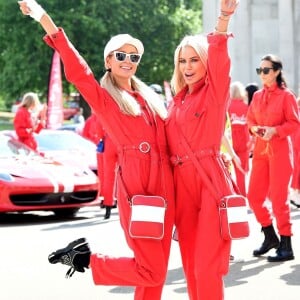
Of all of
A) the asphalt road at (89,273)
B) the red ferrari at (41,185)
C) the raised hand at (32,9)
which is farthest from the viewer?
the red ferrari at (41,185)

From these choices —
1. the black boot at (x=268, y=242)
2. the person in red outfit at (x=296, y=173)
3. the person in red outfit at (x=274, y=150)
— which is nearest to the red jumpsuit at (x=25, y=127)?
the person in red outfit at (x=296, y=173)

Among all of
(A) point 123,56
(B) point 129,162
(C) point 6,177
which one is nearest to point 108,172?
(C) point 6,177

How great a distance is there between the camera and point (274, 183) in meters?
9.02

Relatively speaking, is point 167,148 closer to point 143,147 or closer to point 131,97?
point 143,147

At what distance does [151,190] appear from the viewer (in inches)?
215

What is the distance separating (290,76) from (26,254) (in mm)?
25924

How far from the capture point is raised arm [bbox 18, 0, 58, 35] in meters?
5.53

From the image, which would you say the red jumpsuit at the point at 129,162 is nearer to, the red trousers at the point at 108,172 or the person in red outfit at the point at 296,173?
the red trousers at the point at 108,172

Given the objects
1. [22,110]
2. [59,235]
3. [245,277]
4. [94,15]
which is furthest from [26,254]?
[94,15]

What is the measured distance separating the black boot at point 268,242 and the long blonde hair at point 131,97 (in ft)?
12.8

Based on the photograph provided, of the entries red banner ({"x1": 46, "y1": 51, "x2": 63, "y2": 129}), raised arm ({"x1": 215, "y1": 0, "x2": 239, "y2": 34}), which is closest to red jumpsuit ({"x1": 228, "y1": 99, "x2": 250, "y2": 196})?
raised arm ({"x1": 215, "y1": 0, "x2": 239, "y2": 34})

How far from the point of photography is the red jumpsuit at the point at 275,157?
29.5 ft

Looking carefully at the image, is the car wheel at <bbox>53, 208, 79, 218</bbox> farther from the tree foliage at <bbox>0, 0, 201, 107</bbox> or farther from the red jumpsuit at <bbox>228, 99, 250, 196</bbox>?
the tree foliage at <bbox>0, 0, 201, 107</bbox>

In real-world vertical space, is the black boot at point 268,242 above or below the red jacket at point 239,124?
below
